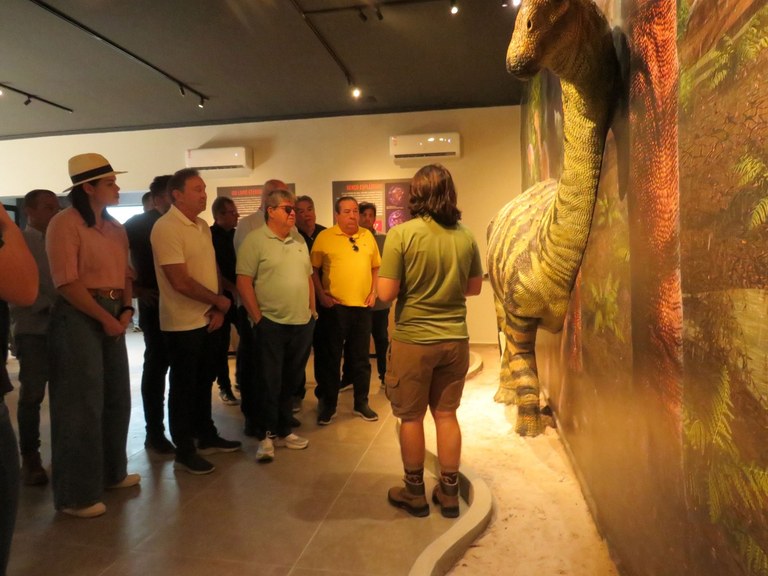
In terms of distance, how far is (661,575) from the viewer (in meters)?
1.31

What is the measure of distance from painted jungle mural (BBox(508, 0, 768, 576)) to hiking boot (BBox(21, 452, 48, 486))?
2698 mm

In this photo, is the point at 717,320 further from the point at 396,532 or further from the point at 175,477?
the point at 175,477

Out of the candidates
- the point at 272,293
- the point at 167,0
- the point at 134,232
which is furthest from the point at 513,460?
the point at 167,0

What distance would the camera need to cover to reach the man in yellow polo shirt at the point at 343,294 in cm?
351

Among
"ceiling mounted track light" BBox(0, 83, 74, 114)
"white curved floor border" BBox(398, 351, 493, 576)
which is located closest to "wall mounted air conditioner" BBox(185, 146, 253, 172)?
"ceiling mounted track light" BBox(0, 83, 74, 114)

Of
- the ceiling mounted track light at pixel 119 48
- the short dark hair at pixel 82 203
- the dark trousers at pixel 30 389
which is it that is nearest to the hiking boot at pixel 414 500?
the short dark hair at pixel 82 203

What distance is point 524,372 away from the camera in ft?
9.39

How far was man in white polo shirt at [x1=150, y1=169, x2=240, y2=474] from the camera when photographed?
→ 8.70ft

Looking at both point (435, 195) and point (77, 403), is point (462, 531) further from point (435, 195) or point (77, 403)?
point (77, 403)

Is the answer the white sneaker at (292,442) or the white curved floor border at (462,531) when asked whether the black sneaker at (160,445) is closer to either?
the white sneaker at (292,442)

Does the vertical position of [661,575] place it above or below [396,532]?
above

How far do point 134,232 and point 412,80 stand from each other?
140 inches

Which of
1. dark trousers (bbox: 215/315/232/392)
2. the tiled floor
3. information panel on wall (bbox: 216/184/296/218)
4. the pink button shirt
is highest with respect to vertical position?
information panel on wall (bbox: 216/184/296/218)

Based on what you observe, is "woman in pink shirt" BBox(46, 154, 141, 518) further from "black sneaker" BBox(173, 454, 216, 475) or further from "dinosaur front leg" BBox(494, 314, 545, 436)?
"dinosaur front leg" BBox(494, 314, 545, 436)
